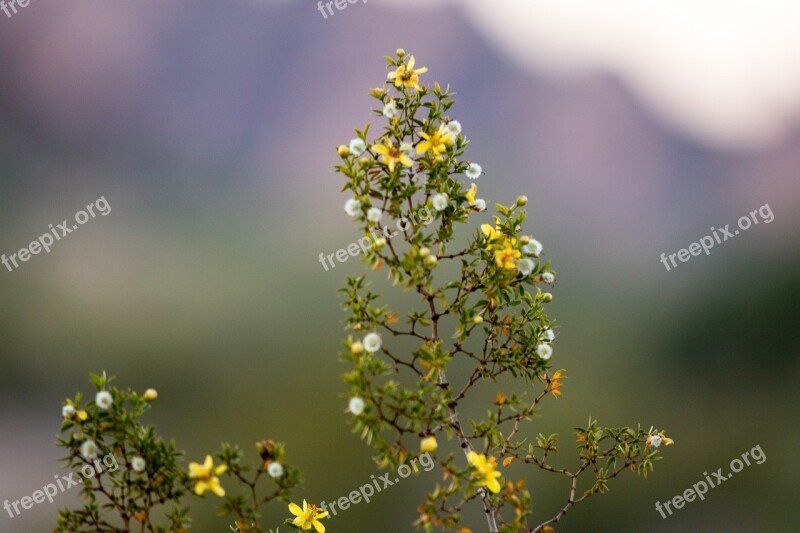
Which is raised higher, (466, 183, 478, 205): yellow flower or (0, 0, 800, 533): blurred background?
(0, 0, 800, 533): blurred background

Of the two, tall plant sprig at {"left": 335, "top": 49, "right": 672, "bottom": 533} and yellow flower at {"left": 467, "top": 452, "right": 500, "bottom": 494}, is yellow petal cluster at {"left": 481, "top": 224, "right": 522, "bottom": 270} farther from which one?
yellow flower at {"left": 467, "top": 452, "right": 500, "bottom": 494}

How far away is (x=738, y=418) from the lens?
133 inches

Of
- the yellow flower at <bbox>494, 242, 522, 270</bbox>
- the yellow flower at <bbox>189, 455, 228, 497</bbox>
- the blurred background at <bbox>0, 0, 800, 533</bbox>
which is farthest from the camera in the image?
the blurred background at <bbox>0, 0, 800, 533</bbox>

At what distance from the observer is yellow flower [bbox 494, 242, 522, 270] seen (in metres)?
1.21

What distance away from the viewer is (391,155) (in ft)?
4.10

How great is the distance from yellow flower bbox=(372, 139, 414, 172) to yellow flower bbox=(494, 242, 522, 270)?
0.24m

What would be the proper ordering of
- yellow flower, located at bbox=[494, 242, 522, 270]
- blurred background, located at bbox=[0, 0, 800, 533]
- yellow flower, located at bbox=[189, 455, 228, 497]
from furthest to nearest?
blurred background, located at bbox=[0, 0, 800, 533]
yellow flower, located at bbox=[494, 242, 522, 270]
yellow flower, located at bbox=[189, 455, 228, 497]

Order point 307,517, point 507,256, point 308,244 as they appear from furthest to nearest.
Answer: point 308,244, point 307,517, point 507,256

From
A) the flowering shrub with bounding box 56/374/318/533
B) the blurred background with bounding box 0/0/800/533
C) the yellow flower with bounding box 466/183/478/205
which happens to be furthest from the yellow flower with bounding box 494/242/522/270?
the blurred background with bounding box 0/0/800/533

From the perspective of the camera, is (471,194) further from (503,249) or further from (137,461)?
(137,461)

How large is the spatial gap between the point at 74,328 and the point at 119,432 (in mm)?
2329

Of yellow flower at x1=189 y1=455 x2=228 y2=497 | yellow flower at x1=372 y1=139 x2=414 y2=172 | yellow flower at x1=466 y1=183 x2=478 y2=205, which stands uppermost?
yellow flower at x1=372 y1=139 x2=414 y2=172

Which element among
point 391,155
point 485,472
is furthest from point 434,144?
point 485,472

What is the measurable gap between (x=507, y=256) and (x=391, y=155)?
0.95ft
